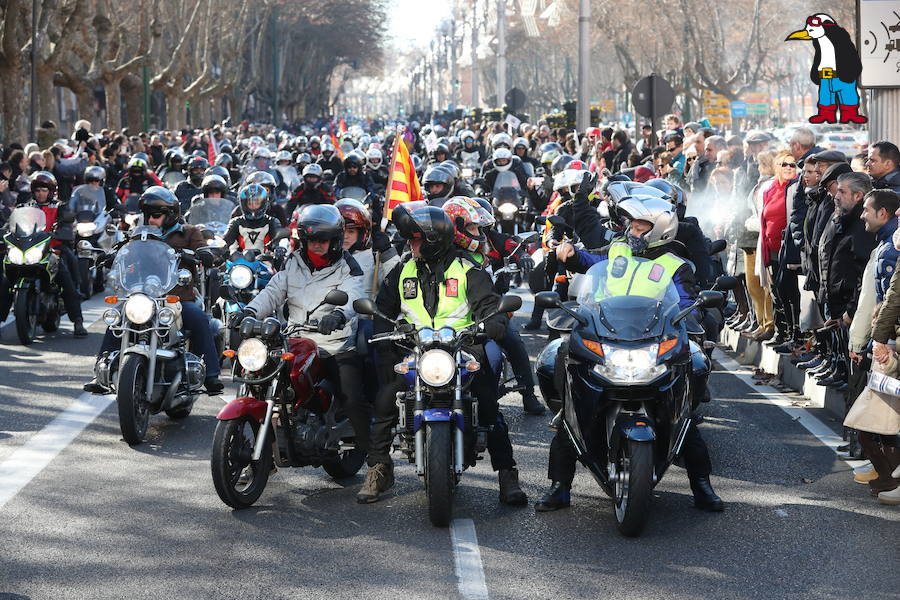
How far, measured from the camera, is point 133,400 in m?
9.44

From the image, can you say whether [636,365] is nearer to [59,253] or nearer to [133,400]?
[133,400]

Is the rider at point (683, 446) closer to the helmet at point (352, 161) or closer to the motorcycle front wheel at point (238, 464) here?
the motorcycle front wheel at point (238, 464)

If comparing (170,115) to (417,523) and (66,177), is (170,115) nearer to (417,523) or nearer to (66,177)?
(66,177)

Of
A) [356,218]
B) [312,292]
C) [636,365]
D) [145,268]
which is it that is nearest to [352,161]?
[145,268]

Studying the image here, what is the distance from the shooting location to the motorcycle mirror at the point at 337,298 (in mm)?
7516

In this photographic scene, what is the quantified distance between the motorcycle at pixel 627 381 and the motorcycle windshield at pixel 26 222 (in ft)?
25.8

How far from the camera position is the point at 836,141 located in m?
55.1

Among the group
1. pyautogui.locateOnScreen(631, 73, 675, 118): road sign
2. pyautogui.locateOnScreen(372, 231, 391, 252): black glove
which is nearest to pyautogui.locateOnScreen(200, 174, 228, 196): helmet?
pyautogui.locateOnScreen(372, 231, 391, 252): black glove

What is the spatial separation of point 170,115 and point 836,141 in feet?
89.7

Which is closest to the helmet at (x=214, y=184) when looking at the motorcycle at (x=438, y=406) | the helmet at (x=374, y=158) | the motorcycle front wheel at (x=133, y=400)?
the motorcycle front wheel at (x=133, y=400)

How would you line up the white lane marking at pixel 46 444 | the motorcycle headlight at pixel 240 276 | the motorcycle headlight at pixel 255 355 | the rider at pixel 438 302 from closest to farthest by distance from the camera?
1. the motorcycle headlight at pixel 255 355
2. the rider at pixel 438 302
3. the white lane marking at pixel 46 444
4. the motorcycle headlight at pixel 240 276

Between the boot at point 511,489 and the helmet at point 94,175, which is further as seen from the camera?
the helmet at point 94,175

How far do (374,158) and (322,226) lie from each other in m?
15.1

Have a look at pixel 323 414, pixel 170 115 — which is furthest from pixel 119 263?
pixel 170 115
